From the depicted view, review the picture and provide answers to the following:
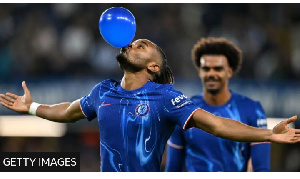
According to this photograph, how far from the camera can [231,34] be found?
42.2ft

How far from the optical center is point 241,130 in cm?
518

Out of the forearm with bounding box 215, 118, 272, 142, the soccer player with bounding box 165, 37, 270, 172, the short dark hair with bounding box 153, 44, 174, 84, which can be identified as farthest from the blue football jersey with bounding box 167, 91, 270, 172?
the forearm with bounding box 215, 118, 272, 142

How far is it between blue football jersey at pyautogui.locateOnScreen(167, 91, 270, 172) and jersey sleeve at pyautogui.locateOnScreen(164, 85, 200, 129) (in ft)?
6.01

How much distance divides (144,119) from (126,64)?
0.57 metres

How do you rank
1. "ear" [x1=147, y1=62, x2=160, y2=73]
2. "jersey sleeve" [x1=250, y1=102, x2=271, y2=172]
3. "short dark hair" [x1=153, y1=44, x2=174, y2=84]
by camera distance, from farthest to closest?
"jersey sleeve" [x1=250, y1=102, x2=271, y2=172], "short dark hair" [x1=153, y1=44, x2=174, y2=84], "ear" [x1=147, y1=62, x2=160, y2=73]

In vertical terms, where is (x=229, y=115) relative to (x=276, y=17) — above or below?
below

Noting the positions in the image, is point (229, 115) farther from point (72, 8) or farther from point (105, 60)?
point (72, 8)

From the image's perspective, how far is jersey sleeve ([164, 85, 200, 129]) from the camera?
17.4 ft

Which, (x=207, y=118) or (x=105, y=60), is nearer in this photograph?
(x=207, y=118)

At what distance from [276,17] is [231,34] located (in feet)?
4.62

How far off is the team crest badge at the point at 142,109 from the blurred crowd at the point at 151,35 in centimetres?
626

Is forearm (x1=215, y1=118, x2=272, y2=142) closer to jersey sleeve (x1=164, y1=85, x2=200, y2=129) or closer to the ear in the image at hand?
jersey sleeve (x1=164, y1=85, x2=200, y2=129)
